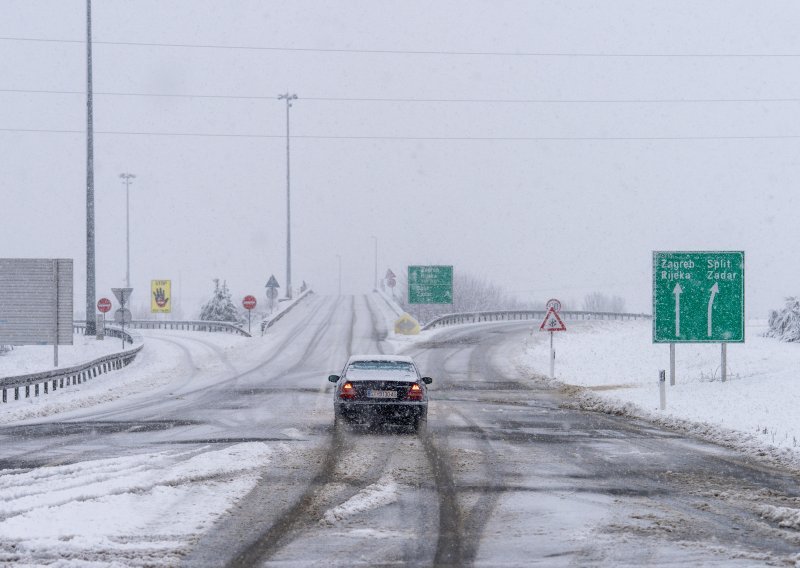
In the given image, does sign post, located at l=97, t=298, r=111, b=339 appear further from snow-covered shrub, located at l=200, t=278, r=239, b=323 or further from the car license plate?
snow-covered shrub, located at l=200, t=278, r=239, b=323

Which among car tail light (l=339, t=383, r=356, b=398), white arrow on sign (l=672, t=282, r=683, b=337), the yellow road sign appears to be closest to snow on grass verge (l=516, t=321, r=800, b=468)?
white arrow on sign (l=672, t=282, r=683, b=337)

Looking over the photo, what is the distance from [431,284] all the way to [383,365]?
38.9 meters

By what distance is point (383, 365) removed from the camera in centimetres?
1717

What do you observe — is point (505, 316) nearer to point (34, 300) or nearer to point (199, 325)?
point (199, 325)

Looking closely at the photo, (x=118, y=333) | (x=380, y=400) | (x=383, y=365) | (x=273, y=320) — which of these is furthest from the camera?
(x=273, y=320)

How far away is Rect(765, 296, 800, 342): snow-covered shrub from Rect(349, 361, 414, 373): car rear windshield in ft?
87.3

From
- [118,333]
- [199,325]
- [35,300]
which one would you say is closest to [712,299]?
[35,300]

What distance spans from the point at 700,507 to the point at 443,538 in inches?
117

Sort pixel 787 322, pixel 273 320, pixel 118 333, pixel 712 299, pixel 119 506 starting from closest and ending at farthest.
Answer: pixel 119 506, pixel 712 299, pixel 787 322, pixel 118 333, pixel 273 320

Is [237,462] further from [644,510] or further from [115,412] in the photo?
[115,412]

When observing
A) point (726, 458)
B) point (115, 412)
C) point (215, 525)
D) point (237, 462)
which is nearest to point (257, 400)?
point (115, 412)

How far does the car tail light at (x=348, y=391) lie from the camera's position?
15.9 metres

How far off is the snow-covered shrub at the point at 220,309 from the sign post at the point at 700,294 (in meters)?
69.3

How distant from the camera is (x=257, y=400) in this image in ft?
70.6
